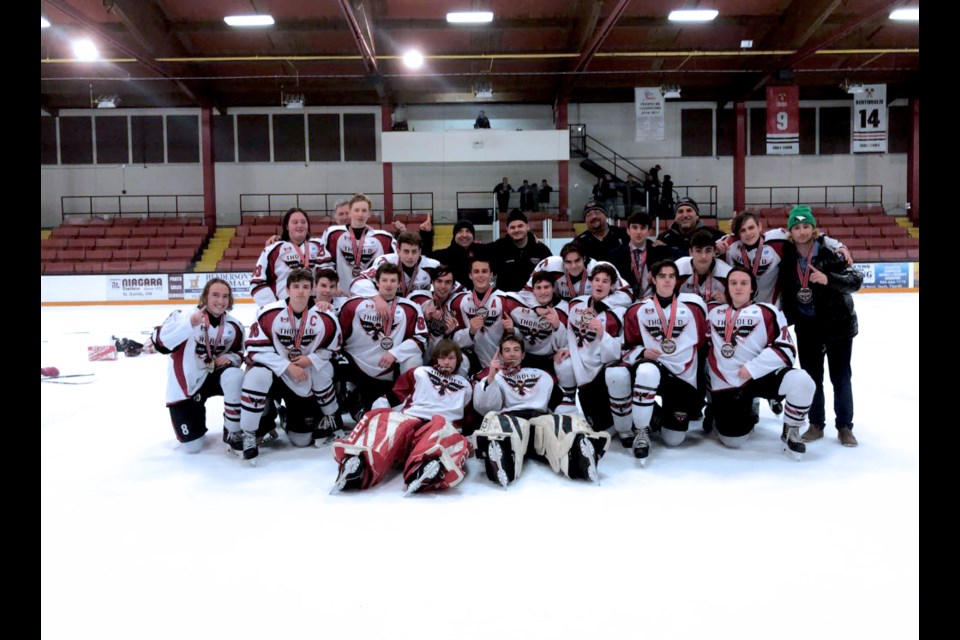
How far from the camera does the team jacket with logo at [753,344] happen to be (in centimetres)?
417

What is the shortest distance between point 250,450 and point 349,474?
3.02 feet

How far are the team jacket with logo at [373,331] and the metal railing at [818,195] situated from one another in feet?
64.5

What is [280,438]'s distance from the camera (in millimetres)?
4750

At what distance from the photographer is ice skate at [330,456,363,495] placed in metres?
3.54

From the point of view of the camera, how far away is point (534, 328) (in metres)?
4.75

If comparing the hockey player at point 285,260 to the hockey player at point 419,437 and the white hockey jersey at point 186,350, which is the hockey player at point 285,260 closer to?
the white hockey jersey at point 186,350

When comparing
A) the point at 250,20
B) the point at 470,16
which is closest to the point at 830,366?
the point at 470,16

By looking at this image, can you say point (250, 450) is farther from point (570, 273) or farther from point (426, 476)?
point (570, 273)

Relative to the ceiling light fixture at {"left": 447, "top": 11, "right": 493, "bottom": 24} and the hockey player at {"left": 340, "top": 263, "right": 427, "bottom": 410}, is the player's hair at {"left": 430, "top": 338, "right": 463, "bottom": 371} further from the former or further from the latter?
the ceiling light fixture at {"left": 447, "top": 11, "right": 493, "bottom": 24}

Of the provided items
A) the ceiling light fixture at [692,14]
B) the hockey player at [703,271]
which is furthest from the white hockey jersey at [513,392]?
the ceiling light fixture at [692,14]

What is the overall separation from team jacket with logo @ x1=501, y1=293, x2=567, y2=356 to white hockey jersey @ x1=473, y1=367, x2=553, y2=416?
1.47 feet

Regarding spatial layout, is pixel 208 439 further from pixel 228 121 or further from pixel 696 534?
pixel 228 121
